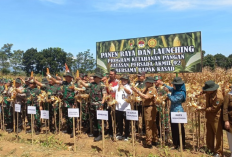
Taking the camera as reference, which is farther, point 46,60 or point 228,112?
point 46,60

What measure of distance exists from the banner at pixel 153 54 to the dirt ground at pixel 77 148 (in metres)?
4.64

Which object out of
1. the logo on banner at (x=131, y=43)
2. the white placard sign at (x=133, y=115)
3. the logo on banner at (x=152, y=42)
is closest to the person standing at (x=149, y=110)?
the white placard sign at (x=133, y=115)

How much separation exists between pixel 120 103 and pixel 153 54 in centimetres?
567

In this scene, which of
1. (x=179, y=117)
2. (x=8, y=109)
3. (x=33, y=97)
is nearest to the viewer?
(x=179, y=117)

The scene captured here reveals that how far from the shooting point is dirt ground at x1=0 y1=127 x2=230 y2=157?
4910mm

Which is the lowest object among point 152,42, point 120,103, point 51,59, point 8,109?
point 8,109

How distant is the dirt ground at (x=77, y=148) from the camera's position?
4.91 metres

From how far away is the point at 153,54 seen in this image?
1054 centimetres

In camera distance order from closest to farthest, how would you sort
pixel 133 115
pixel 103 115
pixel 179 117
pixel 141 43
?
pixel 179 117, pixel 133 115, pixel 103 115, pixel 141 43

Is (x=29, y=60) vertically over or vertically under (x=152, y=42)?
over

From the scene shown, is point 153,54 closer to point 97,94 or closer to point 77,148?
point 97,94

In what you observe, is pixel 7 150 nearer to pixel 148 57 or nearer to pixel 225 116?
pixel 225 116

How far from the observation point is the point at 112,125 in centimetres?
567

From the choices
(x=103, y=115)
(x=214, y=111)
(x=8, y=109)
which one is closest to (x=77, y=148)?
(x=103, y=115)
